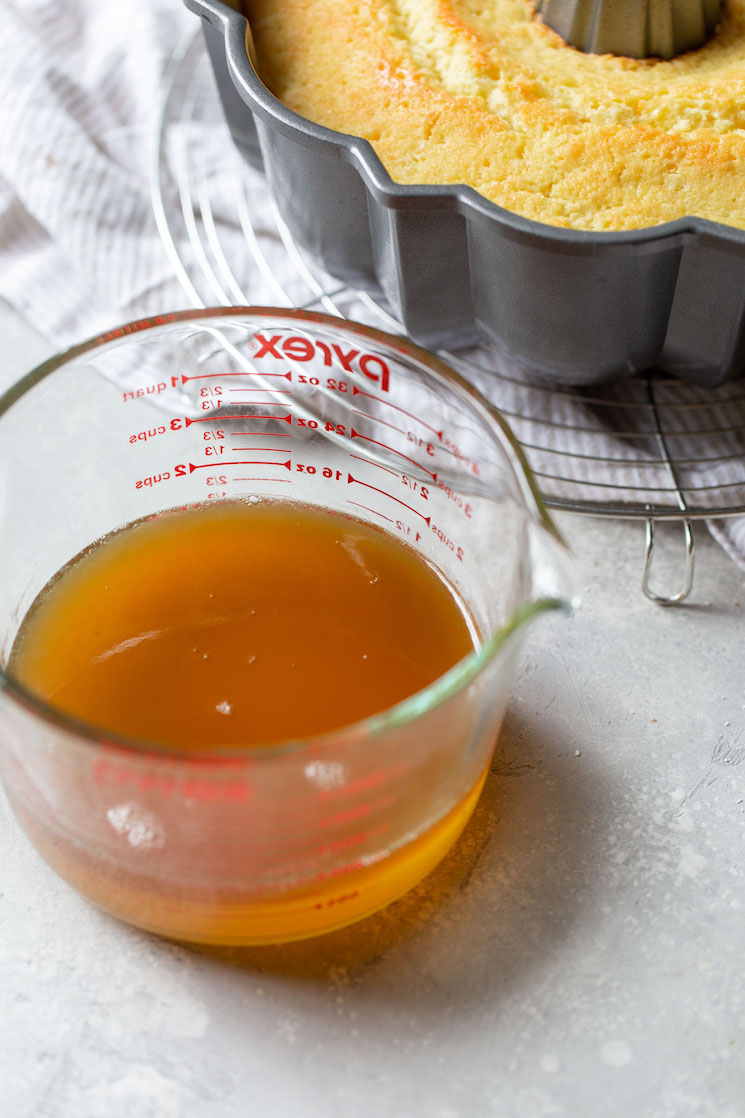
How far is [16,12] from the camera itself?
1372mm

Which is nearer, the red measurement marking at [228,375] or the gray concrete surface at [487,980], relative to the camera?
the gray concrete surface at [487,980]

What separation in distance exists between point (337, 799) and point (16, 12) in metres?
1.07

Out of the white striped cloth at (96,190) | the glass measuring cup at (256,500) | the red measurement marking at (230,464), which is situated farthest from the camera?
the white striped cloth at (96,190)

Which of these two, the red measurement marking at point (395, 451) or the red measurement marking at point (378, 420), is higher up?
the red measurement marking at point (378, 420)

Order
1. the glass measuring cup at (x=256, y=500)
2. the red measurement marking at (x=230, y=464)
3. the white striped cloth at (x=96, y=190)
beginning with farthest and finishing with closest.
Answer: the white striped cloth at (x=96, y=190), the red measurement marking at (x=230, y=464), the glass measuring cup at (x=256, y=500)

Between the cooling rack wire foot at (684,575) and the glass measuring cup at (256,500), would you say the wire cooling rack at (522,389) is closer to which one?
the cooling rack wire foot at (684,575)

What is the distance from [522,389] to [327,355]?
1.08 feet

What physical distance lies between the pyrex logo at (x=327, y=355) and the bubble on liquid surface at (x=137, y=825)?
0.36 m

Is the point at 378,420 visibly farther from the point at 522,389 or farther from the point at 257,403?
the point at 522,389

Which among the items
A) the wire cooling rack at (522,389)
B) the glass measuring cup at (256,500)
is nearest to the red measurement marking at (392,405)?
the glass measuring cup at (256,500)

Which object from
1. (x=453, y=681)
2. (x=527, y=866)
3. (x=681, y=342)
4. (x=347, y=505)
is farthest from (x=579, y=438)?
(x=453, y=681)

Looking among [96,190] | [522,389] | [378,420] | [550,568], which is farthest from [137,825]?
[96,190]

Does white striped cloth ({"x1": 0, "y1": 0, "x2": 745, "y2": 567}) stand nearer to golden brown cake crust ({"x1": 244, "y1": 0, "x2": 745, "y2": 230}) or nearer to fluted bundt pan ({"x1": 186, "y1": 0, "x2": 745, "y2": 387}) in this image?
fluted bundt pan ({"x1": 186, "y1": 0, "x2": 745, "y2": 387})

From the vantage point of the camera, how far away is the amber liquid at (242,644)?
791 millimetres
